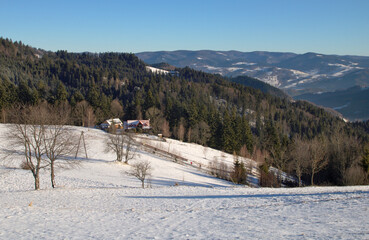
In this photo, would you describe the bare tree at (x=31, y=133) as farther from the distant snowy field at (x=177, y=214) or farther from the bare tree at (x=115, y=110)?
the bare tree at (x=115, y=110)

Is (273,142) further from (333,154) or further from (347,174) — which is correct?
(347,174)

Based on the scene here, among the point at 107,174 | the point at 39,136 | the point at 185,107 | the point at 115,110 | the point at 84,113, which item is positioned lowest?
the point at 107,174

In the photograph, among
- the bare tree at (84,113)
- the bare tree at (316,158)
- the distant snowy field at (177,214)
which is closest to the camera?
the distant snowy field at (177,214)

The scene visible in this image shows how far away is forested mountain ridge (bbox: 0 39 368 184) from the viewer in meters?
68.5

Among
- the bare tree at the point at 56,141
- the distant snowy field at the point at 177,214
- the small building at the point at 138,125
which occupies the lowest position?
the small building at the point at 138,125

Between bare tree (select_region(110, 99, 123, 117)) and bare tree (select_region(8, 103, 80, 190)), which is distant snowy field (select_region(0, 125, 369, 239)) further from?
bare tree (select_region(110, 99, 123, 117))

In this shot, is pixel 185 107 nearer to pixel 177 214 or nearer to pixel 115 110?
pixel 115 110

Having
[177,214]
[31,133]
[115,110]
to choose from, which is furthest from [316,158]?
[115,110]

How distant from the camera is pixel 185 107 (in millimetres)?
81438

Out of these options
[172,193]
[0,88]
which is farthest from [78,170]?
[0,88]

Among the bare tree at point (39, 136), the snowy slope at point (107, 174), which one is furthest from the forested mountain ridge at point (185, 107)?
the bare tree at point (39, 136)

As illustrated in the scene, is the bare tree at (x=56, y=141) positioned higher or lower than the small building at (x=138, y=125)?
higher

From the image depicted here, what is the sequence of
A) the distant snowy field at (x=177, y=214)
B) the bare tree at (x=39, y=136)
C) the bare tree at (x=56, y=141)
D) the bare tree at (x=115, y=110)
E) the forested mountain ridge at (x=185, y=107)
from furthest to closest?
the bare tree at (x=115, y=110)
the forested mountain ridge at (x=185, y=107)
the bare tree at (x=56, y=141)
the bare tree at (x=39, y=136)
the distant snowy field at (x=177, y=214)

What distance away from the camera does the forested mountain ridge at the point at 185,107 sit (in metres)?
68.5
